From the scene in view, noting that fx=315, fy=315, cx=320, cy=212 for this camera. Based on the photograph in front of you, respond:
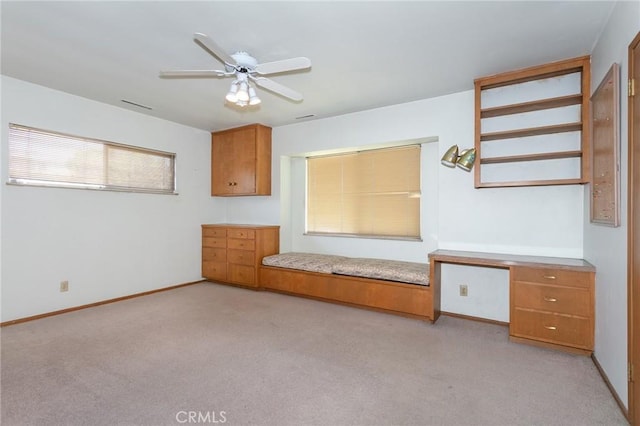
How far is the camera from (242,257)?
189 inches

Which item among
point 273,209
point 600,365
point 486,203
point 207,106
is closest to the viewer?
point 600,365

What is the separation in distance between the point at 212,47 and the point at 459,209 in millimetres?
2915

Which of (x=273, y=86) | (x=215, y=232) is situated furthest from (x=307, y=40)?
(x=215, y=232)

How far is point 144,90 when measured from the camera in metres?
3.53

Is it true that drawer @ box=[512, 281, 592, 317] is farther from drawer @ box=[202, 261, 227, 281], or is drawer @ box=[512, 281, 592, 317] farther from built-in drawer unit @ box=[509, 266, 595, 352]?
drawer @ box=[202, 261, 227, 281]

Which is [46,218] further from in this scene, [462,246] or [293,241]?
[462,246]

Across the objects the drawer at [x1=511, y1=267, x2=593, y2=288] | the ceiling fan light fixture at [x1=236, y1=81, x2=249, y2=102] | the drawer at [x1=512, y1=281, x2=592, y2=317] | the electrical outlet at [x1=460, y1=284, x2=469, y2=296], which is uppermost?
the ceiling fan light fixture at [x1=236, y1=81, x2=249, y2=102]

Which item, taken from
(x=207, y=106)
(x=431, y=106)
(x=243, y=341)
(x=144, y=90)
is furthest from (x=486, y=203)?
(x=144, y=90)

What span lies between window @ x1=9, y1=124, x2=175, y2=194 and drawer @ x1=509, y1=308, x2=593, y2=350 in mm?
4694

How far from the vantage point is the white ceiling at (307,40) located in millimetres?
2105

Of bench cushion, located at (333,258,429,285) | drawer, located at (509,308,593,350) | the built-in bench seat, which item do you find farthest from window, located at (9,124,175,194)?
drawer, located at (509,308,593,350)

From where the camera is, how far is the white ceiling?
6.91 ft

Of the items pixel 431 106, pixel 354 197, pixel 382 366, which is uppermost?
pixel 431 106

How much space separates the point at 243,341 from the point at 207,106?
290cm
